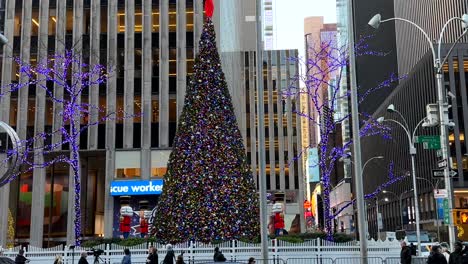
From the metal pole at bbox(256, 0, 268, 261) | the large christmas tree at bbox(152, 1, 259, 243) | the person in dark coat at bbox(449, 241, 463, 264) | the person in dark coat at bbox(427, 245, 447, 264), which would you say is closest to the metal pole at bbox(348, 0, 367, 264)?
the person in dark coat at bbox(427, 245, 447, 264)

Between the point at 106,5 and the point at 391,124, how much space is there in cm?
6352

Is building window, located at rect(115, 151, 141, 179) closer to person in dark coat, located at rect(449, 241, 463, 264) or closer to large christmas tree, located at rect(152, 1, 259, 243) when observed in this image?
large christmas tree, located at rect(152, 1, 259, 243)

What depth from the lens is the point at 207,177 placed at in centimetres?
2484

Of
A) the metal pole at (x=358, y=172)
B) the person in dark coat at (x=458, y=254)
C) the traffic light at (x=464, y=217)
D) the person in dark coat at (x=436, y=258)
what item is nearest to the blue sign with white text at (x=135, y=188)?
the metal pole at (x=358, y=172)

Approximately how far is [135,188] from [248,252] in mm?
26309

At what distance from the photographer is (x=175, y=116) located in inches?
1987

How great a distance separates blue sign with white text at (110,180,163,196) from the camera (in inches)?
1933

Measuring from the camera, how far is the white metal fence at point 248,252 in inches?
952

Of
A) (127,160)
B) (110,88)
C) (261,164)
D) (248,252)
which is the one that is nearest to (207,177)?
(248,252)

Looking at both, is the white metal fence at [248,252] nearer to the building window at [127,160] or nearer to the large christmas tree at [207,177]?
the large christmas tree at [207,177]

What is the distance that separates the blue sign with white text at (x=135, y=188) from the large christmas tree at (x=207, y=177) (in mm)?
24063

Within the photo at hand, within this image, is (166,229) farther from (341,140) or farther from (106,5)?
(341,140)

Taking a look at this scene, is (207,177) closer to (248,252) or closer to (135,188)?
(248,252)

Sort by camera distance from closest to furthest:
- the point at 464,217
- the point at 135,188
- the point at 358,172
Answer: the point at 358,172 → the point at 464,217 → the point at 135,188
